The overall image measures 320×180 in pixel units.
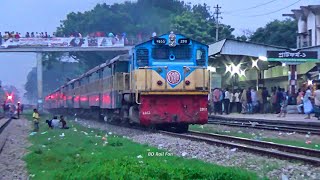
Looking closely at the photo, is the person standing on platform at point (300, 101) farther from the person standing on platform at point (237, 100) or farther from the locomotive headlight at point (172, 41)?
the locomotive headlight at point (172, 41)

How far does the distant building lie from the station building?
37.2 ft

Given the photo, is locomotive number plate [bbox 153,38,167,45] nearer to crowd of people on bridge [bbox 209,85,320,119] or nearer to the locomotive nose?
the locomotive nose

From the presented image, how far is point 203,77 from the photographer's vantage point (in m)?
19.7

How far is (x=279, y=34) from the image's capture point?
60.2 meters

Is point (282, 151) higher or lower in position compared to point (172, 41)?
lower

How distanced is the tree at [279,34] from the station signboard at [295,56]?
2828 centimetres

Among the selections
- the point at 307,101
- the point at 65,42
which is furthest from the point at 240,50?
the point at 65,42

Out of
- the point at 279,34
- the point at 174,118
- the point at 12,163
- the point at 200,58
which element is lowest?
the point at 12,163

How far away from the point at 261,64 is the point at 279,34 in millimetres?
24271

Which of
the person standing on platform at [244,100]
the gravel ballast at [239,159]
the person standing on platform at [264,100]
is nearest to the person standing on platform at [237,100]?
the person standing on platform at [244,100]

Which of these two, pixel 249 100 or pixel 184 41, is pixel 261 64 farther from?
pixel 184 41

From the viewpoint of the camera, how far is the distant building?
168 feet

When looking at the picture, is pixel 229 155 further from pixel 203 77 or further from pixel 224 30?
pixel 224 30

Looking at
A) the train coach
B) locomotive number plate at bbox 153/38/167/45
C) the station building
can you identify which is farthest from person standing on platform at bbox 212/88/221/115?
locomotive number plate at bbox 153/38/167/45
